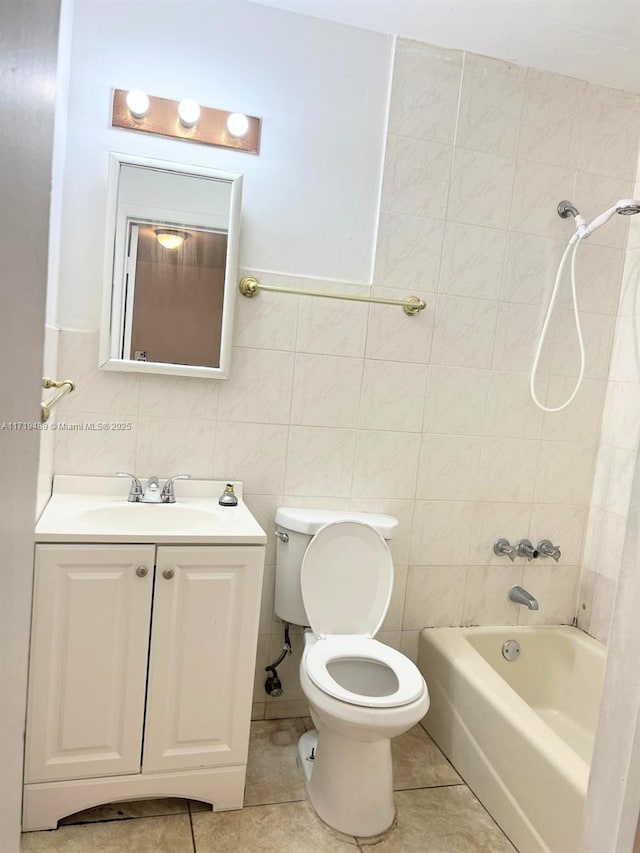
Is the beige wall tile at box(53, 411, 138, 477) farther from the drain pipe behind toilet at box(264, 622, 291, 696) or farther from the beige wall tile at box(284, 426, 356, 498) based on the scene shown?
the drain pipe behind toilet at box(264, 622, 291, 696)

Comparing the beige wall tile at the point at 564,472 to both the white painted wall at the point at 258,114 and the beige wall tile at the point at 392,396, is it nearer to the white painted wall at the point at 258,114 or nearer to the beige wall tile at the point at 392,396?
the beige wall tile at the point at 392,396

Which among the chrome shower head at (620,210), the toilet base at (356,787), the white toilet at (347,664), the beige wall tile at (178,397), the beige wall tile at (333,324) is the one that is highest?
the chrome shower head at (620,210)

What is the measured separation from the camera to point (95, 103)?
1961mm

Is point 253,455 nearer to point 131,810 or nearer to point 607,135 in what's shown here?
point 131,810

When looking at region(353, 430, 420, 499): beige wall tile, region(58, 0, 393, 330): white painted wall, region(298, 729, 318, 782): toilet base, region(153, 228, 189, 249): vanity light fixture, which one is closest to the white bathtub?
region(298, 729, 318, 782): toilet base

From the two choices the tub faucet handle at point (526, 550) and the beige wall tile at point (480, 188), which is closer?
the beige wall tile at point (480, 188)

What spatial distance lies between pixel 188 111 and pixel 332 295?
29.7 inches

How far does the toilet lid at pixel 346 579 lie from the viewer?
2090 mm

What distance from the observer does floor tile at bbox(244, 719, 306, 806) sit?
6.32ft

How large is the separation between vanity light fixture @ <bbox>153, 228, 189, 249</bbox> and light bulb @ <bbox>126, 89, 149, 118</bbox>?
37cm

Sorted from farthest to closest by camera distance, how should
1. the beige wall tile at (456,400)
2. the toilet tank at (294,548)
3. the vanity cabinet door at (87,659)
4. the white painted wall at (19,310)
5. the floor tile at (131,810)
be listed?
the beige wall tile at (456,400) → the toilet tank at (294,548) → the floor tile at (131,810) → the vanity cabinet door at (87,659) → the white painted wall at (19,310)

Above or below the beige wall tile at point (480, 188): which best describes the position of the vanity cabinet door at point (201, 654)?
below

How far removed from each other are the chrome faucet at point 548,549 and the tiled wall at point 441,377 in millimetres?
61

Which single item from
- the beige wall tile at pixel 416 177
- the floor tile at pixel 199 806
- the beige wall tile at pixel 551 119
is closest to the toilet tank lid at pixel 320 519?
the floor tile at pixel 199 806
